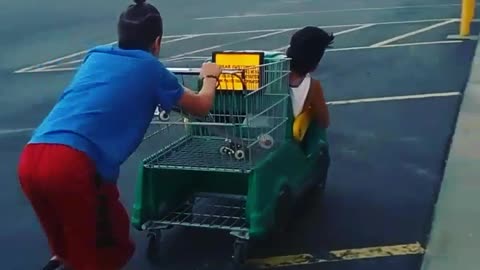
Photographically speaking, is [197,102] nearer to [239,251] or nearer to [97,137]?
[97,137]

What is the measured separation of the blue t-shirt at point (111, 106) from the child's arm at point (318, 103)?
1.35 m

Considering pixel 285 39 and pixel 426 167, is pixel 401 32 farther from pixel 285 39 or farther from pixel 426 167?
pixel 426 167

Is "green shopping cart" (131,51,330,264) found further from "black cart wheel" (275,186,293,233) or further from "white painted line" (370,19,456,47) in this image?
"white painted line" (370,19,456,47)

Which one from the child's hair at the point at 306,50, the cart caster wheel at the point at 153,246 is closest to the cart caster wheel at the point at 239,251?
the cart caster wheel at the point at 153,246

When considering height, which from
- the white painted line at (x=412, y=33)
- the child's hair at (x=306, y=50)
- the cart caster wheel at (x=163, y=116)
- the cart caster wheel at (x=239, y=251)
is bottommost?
the cart caster wheel at (x=239, y=251)

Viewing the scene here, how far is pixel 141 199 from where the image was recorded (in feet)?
16.2

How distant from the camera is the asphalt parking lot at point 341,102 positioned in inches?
207

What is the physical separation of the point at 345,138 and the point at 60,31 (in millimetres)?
9199

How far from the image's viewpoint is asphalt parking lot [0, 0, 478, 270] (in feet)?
17.3

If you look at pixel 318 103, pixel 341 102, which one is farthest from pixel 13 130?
pixel 318 103

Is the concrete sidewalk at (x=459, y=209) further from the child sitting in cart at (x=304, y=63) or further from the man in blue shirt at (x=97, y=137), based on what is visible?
A: the man in blue shirt at (x=97, y=137)

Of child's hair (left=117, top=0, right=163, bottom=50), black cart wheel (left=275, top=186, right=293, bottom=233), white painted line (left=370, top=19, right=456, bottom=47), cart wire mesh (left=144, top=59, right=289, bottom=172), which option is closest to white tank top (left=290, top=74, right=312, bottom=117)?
cart wire mesh (left=144, top=59, right=289, bottom=172)

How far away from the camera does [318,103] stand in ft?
17.6

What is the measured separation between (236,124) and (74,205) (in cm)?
106
